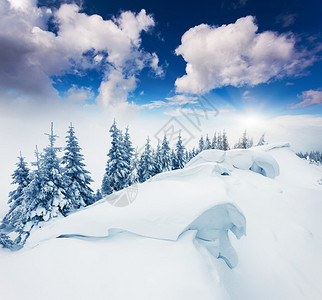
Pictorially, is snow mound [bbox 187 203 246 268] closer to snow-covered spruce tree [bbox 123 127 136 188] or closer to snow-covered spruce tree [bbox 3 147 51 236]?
snow-covered spruce tree [bbox 3 147 51 236]

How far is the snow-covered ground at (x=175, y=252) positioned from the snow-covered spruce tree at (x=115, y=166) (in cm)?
1360

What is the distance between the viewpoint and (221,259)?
12.3ft

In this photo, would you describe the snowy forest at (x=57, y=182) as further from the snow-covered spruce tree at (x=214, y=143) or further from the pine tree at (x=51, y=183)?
the snow-covered spruce tree at (x=214, y=143)

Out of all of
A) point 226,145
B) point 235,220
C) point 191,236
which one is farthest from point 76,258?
point 226,145

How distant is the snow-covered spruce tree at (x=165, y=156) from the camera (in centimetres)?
2812

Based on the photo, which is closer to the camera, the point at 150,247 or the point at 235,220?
the point at 150,247

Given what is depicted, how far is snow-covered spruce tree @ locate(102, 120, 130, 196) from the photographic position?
1830cm

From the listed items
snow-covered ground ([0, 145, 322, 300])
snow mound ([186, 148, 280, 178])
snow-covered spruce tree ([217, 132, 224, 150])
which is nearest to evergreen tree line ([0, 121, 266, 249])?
snow-covered ground ([0, 145, 322, 300])

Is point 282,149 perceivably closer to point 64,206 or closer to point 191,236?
point 191,236

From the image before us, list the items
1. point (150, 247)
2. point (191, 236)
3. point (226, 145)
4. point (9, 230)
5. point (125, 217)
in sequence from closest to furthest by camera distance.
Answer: point (150, 247), point (191, 236), point (125, 217), point (9, 230), point (226, 145)

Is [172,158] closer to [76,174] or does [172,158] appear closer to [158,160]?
[158,160]

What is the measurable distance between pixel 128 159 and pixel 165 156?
380 inches

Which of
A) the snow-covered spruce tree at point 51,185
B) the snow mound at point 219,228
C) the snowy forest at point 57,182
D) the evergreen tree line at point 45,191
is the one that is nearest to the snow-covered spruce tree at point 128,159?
the snowy forest at point 57,182

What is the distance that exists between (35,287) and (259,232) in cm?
616
